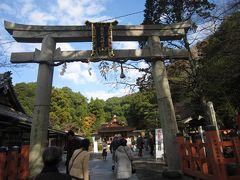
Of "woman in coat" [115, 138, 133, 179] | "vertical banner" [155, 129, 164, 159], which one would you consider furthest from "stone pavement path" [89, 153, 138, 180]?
"woman in coat" [115, 138, 133, 179]

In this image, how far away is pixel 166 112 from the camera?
34.0ft

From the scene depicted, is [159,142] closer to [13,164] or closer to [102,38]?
[102,38]

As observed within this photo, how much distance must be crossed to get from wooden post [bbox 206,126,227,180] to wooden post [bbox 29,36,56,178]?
579cm

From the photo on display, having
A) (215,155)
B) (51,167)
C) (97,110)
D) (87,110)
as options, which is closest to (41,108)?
(215,155)

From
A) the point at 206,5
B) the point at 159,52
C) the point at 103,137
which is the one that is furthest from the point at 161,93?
the point at 103,137

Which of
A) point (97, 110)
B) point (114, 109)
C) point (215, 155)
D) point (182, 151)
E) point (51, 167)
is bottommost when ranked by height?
point (51, 167)

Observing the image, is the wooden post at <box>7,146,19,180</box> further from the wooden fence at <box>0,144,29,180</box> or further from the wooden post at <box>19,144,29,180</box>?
the wooden post at <box>19,144,29,180</box>

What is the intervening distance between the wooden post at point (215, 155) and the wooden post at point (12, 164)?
5314mm

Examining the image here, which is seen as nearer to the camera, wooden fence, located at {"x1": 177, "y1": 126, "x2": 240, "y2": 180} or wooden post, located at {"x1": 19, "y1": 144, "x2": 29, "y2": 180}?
wooden fence, located at {"x1": 177, "y1": 126, "x2": 240, "y2": 180}

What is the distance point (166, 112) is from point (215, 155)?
3.74m

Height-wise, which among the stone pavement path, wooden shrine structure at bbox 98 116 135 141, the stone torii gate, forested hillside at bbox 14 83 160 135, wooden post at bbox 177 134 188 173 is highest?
forested hillside at bbox 14 83 160 135

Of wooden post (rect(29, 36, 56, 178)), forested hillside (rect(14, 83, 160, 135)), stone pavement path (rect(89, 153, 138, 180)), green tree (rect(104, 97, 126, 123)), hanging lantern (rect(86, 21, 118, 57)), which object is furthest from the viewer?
green tree (rect(104, 97, 126, 123))

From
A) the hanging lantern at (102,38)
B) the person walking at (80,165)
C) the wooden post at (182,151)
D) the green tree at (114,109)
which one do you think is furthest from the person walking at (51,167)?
the green tree at (114,109)

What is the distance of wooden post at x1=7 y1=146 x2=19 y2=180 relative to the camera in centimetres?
747
